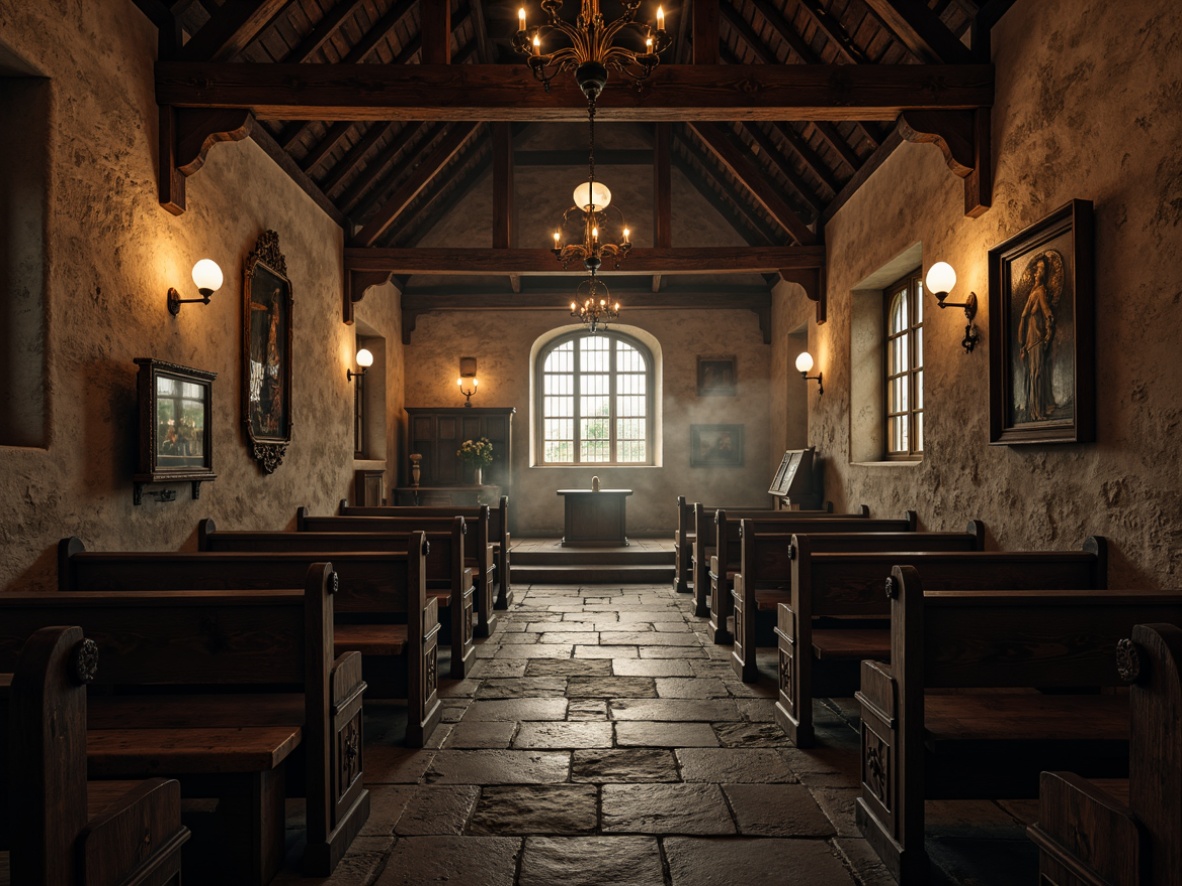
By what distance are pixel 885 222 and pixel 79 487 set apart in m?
5.79

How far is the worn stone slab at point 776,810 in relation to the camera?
2.67 metres

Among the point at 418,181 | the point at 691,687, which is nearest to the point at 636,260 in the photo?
the point at 418,181

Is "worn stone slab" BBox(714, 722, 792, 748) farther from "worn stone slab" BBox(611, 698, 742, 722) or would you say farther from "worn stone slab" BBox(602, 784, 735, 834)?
"worn stone slab" BBox(602, 784, 735, 834)

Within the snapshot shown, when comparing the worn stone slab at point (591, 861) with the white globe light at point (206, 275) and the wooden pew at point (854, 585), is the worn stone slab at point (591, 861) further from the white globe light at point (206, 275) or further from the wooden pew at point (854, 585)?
the white globe light at point (206, 275)

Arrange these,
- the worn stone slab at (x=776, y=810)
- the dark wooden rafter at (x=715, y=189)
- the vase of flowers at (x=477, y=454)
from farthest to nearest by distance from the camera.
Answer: the vase of flowers at (x=477, y=454) < the dark wooden rafter at (x=715, y=189) < the worn stone slab at (x=776, y=810)

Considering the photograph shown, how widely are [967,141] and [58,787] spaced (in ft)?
17.1

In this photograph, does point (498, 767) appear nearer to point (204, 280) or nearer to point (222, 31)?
point (204, 280)

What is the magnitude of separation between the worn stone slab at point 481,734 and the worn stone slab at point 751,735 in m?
0.95

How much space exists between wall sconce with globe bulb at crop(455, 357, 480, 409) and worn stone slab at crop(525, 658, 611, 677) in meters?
6.60

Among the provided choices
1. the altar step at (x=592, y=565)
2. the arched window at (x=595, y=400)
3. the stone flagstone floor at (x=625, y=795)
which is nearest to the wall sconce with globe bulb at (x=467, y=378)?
the arched window at (x=595, y=400)

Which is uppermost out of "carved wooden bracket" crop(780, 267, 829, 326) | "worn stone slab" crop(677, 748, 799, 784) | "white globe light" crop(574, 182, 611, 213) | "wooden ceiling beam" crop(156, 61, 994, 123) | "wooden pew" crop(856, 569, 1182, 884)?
"wooden ceiling beam" crop(156, 61, 994, 123)

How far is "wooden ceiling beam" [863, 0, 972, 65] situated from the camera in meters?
4.79

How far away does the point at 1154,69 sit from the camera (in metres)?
3.21

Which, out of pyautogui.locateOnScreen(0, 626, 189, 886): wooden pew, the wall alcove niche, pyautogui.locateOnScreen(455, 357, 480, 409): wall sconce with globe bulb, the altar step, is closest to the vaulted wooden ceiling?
the wall alcove niche
